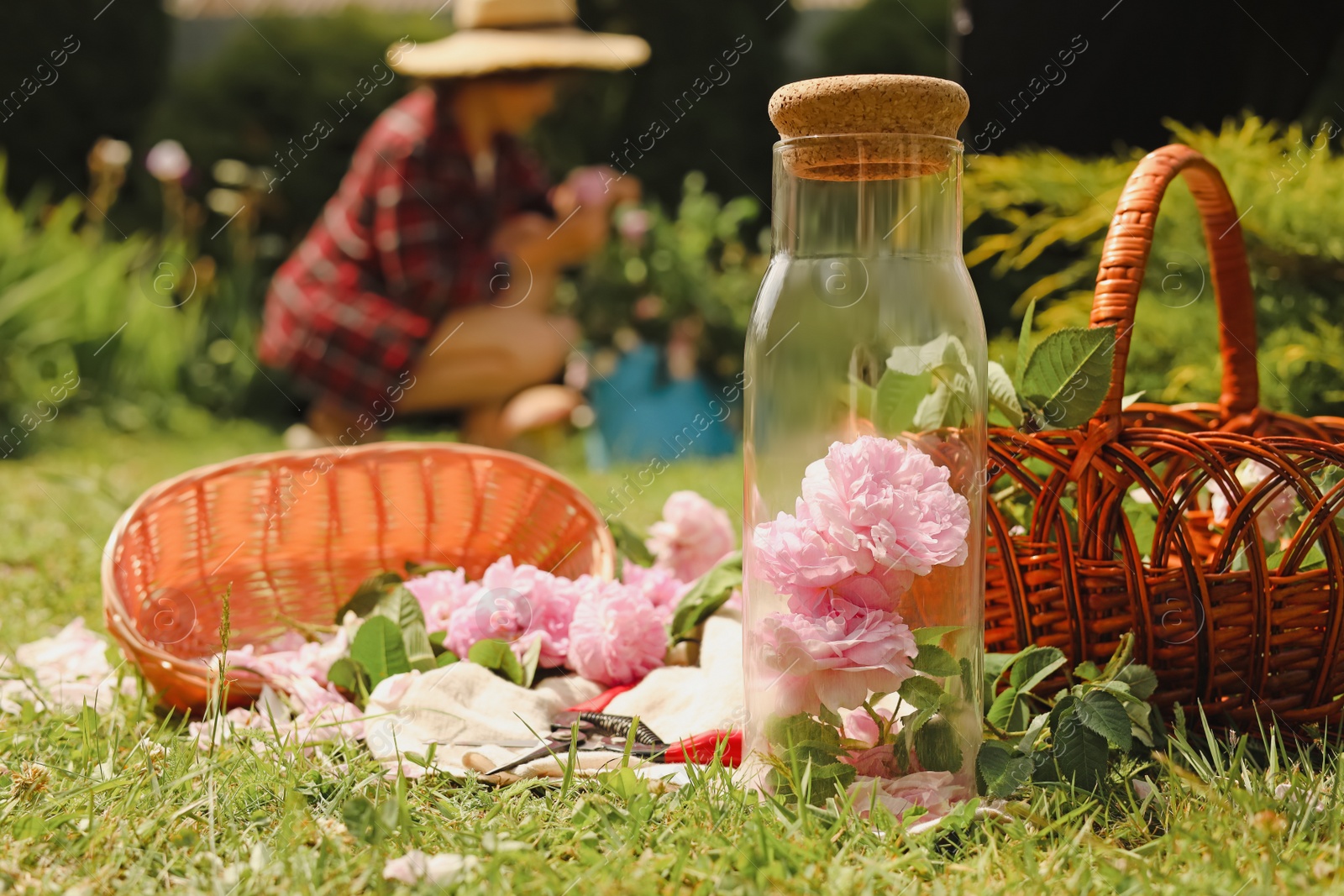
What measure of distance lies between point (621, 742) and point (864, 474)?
489 mm

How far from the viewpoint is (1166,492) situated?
1.20m

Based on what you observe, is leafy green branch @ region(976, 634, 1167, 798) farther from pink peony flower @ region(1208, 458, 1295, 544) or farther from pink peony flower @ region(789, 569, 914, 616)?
pink peony flower @ region(1208, 458, 1295, 544)

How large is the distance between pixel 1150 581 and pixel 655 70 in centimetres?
544

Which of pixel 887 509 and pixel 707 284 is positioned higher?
pixel 887 509

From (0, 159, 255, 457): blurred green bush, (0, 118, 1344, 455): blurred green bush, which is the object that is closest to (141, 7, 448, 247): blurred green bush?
(0, 118, 1344, 455): blurred green bush

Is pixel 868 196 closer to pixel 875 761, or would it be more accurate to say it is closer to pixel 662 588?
pixel 875 761

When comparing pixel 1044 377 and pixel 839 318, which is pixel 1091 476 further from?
pixel 839 318

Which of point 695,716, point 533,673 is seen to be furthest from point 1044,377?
point 533,673

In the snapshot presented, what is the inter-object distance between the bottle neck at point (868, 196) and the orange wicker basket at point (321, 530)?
764 millimetres

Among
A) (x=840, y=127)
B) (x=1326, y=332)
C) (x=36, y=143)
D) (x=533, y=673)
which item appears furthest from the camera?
(x=36, y=143)

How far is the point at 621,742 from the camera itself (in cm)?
132

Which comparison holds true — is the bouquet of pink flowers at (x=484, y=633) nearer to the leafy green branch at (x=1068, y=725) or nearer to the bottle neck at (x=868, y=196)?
the leafy green branch at (x=1068, y=725)

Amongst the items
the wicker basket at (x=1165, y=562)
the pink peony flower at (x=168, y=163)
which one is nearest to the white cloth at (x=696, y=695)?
the wicker basket at (x=1165, y=562)

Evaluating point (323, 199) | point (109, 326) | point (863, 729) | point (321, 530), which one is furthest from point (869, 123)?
point (323, 199)
